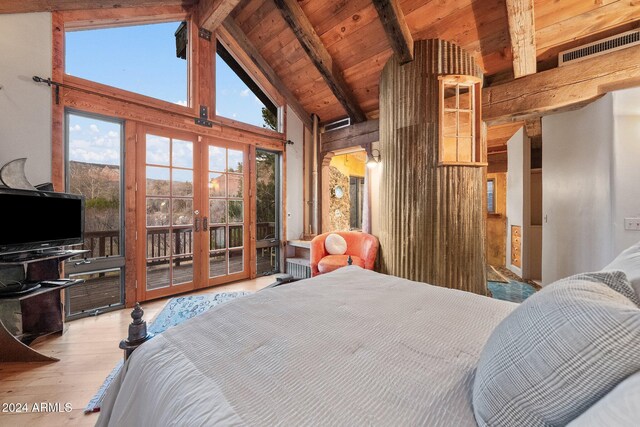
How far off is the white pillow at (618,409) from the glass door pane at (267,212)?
416cm

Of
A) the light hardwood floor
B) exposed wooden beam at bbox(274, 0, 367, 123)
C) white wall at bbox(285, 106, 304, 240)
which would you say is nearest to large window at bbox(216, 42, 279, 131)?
white wall at bbox(285, 106, 304, 240)

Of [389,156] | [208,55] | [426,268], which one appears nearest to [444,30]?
[389,156]

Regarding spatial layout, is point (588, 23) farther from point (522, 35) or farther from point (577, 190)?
point (577, 190)

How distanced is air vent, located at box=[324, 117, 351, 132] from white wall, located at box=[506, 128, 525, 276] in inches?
108

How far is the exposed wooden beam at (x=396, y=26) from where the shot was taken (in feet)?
8.52

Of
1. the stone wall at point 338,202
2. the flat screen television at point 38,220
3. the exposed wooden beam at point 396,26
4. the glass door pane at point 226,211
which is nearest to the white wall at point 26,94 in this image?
the flat screen television at point 38,220

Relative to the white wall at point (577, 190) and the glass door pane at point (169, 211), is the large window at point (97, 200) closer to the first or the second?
the glass door pane at point (169, 211)

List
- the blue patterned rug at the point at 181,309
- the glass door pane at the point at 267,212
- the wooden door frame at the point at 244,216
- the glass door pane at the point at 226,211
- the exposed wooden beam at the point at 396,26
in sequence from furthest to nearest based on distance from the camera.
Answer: the glass door pane at the point at 267,212, the glass door pane at the point at 226,211, the wooden door frame at the point at 244,216, the exposed wooden beam at the point at 396,26, the blue patterned rug at the point at 181,309

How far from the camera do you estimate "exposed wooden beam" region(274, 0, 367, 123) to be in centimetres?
316

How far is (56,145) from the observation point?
8.32 feet

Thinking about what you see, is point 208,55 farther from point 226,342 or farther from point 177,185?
point 226,342

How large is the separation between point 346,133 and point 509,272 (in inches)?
148

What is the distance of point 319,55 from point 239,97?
1437 millimetres

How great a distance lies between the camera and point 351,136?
14.0 feet
